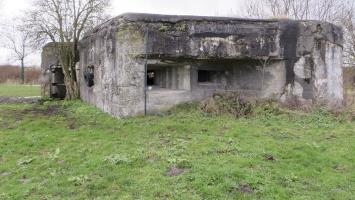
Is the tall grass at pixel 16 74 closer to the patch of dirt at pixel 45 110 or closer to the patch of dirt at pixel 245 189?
the patch of dirt at pixel 45 110

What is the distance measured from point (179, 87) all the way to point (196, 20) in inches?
70.2

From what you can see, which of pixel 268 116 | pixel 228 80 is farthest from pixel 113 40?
pixel 268 116

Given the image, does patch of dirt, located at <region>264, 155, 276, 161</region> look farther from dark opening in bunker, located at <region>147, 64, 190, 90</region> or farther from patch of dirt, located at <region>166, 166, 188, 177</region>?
dark opening in bunker, located at <region>147, 64, 190, 90</region>

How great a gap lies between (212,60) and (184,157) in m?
4.67

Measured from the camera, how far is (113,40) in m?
9.97

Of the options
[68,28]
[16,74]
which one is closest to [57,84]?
[68,28]

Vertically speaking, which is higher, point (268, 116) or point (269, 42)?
point (269, 42)

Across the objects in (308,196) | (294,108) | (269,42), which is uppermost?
(269,42)

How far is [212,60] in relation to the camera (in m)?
10.6

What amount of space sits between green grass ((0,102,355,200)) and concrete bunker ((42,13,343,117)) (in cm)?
71

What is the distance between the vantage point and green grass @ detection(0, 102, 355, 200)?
540 cm

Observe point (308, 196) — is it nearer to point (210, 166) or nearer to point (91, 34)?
point (210, 166)

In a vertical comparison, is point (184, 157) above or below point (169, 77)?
below

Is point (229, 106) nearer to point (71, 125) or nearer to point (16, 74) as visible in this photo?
point (71, 125)
